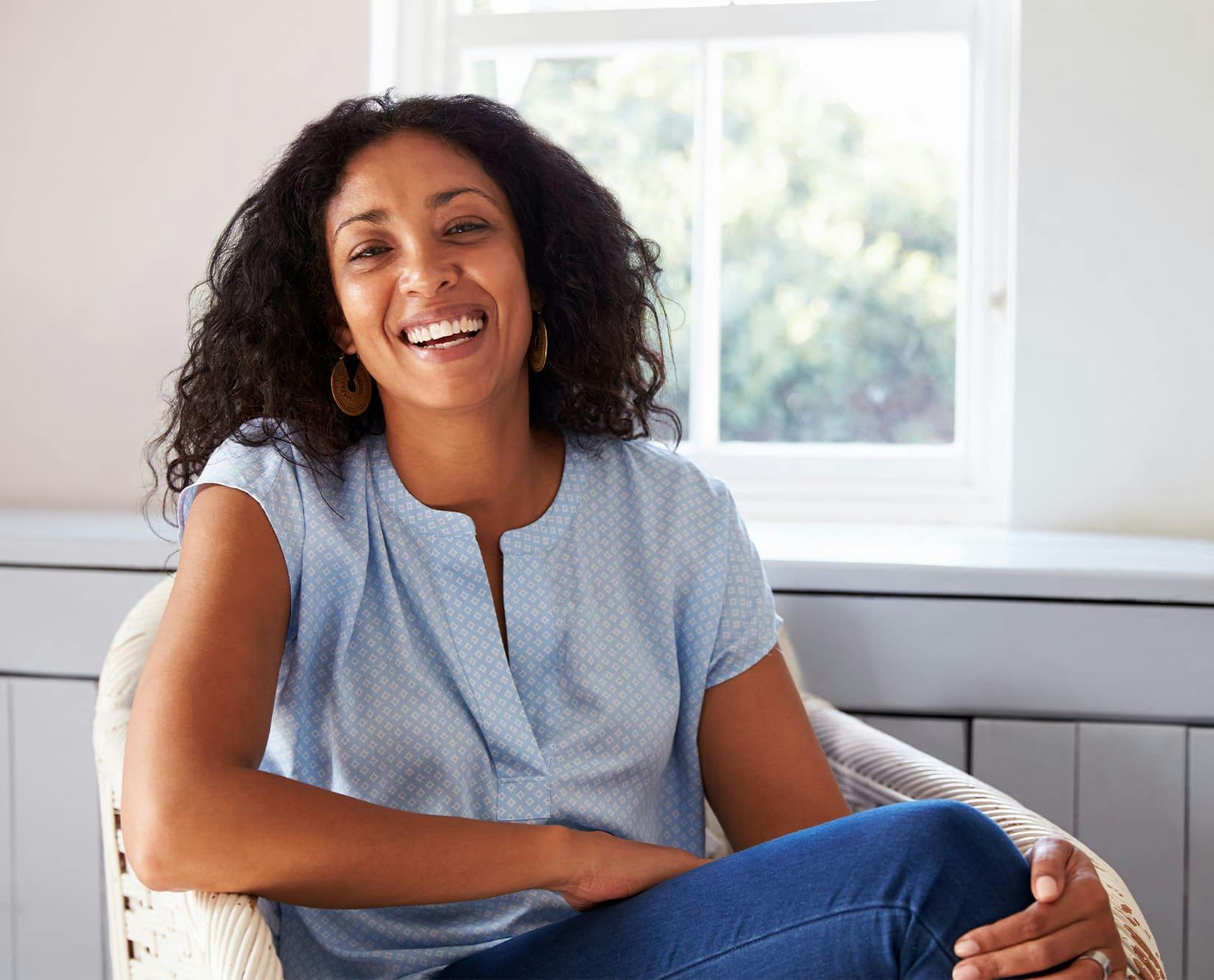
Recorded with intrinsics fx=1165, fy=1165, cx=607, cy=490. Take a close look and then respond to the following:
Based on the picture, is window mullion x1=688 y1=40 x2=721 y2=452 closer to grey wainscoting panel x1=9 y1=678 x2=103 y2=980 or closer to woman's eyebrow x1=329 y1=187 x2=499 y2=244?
woman's eyebrow x1=329 y1=187 x2=499 y2=244

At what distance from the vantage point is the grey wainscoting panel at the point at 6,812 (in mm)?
1591

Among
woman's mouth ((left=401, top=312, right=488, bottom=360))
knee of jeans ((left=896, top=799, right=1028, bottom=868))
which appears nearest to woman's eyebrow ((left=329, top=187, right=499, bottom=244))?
woman's mouth ((left=401, top=312, right=488, bottom=360))

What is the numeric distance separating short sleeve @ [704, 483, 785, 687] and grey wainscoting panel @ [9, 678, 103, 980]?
0.89 metres

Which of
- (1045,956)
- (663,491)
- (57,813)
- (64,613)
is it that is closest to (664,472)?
(663,491)

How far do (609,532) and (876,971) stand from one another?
527 mm

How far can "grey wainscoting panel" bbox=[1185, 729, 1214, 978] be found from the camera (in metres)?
1.43

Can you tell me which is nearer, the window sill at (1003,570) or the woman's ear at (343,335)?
the woman's ear at (343,335)

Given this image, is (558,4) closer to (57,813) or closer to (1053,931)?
(57,813)

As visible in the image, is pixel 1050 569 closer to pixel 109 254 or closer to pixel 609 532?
pixel 609 532

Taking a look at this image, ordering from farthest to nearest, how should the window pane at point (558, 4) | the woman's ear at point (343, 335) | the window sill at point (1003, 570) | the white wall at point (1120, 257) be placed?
1. the window pane at point (558, 4)
2. the white wall at point (1120, 257)
3. the window sill at point (1003, 570)
4. the woman's ear at point (343, 335)

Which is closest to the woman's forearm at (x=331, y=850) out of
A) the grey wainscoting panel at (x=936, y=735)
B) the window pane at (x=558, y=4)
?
the grey wainscoting panel at (x=936, y=735)

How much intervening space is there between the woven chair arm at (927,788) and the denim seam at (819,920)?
19 cm

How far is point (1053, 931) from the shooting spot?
2.95ft

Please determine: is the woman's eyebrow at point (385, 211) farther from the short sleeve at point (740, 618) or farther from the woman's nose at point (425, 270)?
the short sleeve at point (740, 618)
